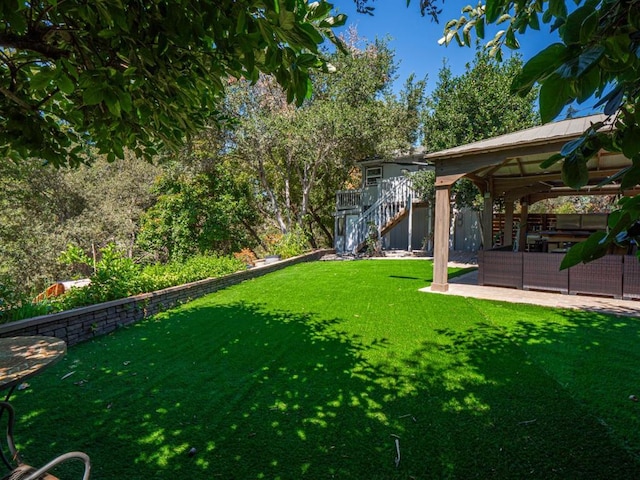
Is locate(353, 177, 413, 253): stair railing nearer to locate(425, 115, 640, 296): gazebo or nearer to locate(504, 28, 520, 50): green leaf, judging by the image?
locate(425, 115, 640, 296): gazebo

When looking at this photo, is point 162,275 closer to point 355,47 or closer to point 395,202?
point 395,202

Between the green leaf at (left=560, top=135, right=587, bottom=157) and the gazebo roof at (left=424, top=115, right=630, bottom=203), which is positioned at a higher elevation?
the gazebo roof at (left=424, top=115, right=630, bottom=203)

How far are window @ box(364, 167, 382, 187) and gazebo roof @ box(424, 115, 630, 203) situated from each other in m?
9.54

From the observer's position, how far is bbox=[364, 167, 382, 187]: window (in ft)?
64.8

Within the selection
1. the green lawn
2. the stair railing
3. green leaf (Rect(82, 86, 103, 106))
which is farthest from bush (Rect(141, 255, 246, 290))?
the stair railing

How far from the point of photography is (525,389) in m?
3.33

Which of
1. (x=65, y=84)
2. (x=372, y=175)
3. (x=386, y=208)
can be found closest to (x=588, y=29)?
(x=65, y=84)

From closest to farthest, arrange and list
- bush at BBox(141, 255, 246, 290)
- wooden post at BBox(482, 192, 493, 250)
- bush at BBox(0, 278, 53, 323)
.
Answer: bush at BBox(0, 278, 53, 323), bush at BBox(141, 255, 246, 290), wooden post at BBox(482, 192, 493, 250)

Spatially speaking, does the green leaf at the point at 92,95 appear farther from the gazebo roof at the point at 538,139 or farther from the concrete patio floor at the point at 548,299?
the concrete patio floor at the point at 548,299

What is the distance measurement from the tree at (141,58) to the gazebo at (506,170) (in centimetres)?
512

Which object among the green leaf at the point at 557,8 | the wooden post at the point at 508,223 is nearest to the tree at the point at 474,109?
the wooden post at the point at 508,223

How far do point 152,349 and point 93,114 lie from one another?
3097 mm

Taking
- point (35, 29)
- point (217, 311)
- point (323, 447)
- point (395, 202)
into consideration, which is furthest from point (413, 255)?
point (35, 29)

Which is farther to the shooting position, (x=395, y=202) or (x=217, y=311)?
(x=395, y=202)
